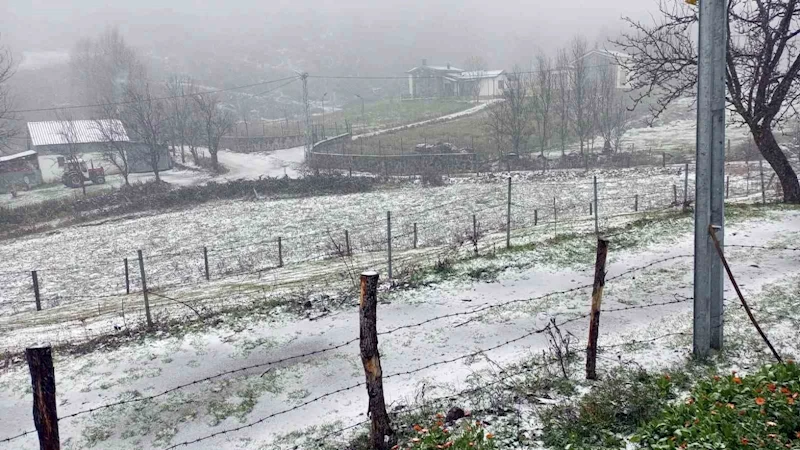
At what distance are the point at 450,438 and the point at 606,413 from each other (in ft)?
5.65

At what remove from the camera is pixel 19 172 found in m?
47.1

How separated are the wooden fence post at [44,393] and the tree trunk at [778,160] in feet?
64.8

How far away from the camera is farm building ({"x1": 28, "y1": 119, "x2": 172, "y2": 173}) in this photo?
50844 mm

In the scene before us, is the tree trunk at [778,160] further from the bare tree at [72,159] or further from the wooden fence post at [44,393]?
the bare tree at [72,159]

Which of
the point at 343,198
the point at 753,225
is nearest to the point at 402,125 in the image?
the point at 343,198

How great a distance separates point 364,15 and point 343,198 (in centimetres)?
17203

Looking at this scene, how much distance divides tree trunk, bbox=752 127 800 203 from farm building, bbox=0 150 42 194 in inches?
2000

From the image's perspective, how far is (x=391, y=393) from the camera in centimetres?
733

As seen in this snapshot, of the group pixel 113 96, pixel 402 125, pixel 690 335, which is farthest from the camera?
pixel 113 96

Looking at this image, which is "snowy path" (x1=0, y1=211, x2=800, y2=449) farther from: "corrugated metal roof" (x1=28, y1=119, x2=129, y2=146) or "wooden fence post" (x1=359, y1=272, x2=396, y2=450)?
"corrugated metal roof" (x1=28, y1=119, x2=129, y2=146)

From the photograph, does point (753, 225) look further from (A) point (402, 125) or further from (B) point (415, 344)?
(A) point (402, 125)

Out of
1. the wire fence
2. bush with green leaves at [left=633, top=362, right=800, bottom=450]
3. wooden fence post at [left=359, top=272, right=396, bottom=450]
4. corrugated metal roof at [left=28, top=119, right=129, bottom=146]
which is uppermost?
corrugated metal roof at [left=28, top=119, right=129, bottom=146]

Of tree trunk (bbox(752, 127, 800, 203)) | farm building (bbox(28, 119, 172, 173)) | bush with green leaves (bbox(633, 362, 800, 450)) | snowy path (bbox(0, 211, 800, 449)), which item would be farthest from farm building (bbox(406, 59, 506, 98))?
bush with green leaves (bbox(633, 362, 800, 450))

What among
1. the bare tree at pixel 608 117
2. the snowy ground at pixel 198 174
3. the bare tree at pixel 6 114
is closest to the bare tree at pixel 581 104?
the bare tree at pixel 608 117
